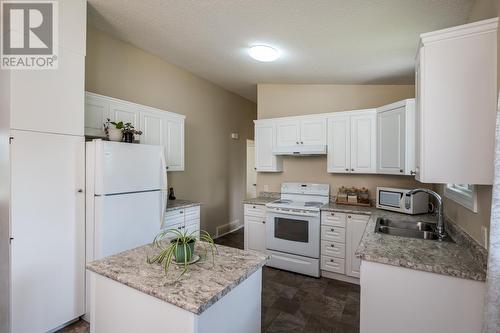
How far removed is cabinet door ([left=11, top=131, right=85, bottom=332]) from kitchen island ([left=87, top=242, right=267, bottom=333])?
0.95 meters

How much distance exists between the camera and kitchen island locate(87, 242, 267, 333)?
110 centimetres

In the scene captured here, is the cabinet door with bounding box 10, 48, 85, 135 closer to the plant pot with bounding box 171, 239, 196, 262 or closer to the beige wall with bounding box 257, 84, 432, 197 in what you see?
the plant pot with bounding box 171, 239, 196, 262

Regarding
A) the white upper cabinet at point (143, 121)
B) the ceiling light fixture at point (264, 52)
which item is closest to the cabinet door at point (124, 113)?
the white upper cabinet at point (143, 121)

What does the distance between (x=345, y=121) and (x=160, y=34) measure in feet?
8.73

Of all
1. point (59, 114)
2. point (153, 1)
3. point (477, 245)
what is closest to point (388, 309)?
point (477, 245)

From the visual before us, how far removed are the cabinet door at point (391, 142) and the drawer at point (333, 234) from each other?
3.22 ft

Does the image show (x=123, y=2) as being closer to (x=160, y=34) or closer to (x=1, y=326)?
(x=160, y=34)

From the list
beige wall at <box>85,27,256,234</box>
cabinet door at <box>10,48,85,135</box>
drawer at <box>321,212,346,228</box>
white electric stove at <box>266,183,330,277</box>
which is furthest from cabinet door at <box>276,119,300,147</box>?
cabinet door at <box>10,48,85,135</box>

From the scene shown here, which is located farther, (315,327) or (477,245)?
(315,327)

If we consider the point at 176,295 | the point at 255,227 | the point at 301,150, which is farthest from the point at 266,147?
the point at 176,295

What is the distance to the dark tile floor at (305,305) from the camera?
2.30 meters

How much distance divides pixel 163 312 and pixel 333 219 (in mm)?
2591

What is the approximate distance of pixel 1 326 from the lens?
1841mm

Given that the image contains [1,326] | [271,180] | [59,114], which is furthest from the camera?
[271,180]
